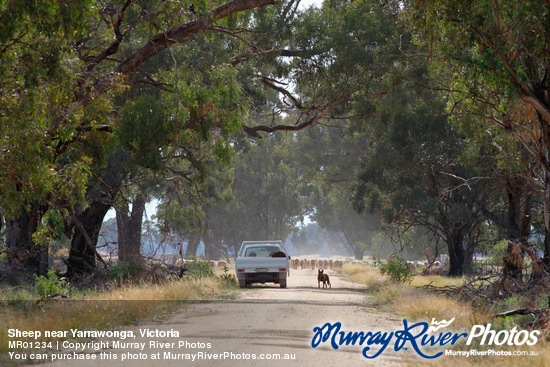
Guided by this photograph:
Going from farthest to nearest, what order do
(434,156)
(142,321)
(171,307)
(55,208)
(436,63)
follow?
(434,156) < (55,208) < (436,63) < (171,307) < (142,321)

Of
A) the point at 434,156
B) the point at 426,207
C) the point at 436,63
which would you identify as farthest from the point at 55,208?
the point at 426,207

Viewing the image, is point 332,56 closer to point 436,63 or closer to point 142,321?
point 436,63

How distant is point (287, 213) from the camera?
76.4 metres

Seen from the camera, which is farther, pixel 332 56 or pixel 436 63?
pixel 332 56

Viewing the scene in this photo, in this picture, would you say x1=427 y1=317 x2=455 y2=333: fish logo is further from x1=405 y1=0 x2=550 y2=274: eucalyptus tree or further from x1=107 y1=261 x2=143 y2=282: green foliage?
x1=107 y1=261 x2=143 y2=282: green foliage

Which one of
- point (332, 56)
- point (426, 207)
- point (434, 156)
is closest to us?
point (332, 56)

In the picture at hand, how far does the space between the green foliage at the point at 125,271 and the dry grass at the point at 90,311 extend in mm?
5029

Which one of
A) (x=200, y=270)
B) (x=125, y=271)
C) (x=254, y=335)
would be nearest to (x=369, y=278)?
(x=200, y=270)

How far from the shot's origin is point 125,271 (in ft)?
70.1

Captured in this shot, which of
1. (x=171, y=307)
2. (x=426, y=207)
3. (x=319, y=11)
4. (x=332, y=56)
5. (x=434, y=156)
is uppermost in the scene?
(x=319, y=11)

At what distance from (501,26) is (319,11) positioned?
10.4 meters

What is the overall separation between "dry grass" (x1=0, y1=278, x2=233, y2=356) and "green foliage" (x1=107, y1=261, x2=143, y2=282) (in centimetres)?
503

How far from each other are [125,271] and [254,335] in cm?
1240

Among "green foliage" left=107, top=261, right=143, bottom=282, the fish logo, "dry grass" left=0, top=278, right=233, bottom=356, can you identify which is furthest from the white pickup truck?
the fish logo
